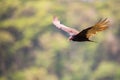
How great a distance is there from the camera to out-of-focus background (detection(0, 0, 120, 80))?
11.1ft

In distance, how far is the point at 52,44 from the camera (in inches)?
136

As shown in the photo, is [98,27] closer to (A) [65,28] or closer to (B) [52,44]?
(A) [65,28]

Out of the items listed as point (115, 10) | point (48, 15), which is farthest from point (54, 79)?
point (115, 10)

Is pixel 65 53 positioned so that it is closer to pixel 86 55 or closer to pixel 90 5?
pixel 86 55

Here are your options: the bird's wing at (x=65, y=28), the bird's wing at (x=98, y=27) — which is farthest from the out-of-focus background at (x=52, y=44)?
the bird's wing at (x=98, y=27)

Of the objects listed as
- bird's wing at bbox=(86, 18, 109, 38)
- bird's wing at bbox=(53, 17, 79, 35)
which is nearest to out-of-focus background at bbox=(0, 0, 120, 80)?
bird's wing at bbox=(53, 17, 79, 35)

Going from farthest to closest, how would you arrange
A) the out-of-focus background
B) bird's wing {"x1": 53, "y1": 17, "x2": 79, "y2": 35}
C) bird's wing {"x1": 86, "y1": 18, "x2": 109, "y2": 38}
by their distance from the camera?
the out-of-focus background, bird's wing {"x1": 53, "y1": 17, "x2": 79, "y2": 35}, bird's wing {"x1": 86, "y1": 18, "x2": 109, "y2": 38}

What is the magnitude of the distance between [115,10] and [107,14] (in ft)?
0.39

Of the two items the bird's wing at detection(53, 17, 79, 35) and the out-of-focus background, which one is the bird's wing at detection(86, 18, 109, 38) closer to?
the bird's wing at detection(53, 17, 79, 35)

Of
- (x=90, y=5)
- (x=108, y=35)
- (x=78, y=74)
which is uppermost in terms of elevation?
(x=90, y=5)

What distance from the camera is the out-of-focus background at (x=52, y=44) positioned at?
3391 mm

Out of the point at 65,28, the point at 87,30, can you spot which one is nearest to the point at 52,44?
the point at 65,28

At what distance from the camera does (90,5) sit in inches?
135

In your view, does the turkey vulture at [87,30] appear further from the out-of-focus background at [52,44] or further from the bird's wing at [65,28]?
the out-of-focus background at [52,44]
